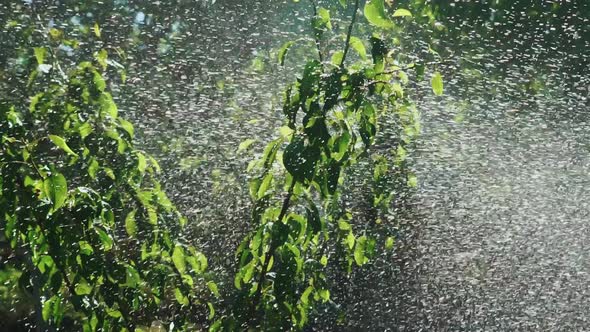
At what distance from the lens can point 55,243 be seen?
1.54m

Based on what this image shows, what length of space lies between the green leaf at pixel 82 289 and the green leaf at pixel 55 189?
348mm

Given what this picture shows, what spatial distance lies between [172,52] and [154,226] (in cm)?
167

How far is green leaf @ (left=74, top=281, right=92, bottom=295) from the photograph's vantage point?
167 cm

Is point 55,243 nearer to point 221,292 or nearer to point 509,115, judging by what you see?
point 221,292

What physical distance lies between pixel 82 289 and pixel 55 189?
1.21ft

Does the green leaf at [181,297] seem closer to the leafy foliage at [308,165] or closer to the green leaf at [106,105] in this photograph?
the leafy foliage at [308,165]

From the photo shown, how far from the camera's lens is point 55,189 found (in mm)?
1382

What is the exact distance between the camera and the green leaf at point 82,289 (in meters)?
1.67

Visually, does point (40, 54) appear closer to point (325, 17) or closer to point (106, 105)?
point (106, 105)

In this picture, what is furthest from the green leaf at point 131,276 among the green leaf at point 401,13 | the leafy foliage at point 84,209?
the green leaf at point 401,13

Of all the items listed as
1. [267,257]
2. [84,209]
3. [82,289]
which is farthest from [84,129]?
[267,257]

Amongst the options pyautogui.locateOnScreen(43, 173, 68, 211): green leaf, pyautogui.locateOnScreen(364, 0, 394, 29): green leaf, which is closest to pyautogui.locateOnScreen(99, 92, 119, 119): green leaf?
pyautogui.locateOnScreen(43, 173, 68, 211): green leaf

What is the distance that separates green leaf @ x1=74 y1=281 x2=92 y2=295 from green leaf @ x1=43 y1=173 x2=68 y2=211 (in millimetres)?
348

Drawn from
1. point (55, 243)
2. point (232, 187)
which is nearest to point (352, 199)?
point (232, 187)
